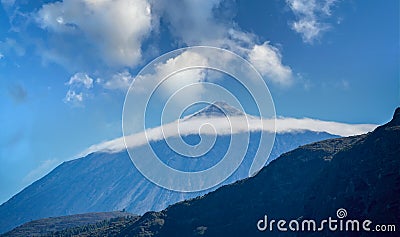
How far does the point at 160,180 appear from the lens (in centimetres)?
3388

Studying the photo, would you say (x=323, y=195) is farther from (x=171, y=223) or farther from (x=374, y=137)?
Result: (x=171, y=223)

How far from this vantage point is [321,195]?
14188 centimetres

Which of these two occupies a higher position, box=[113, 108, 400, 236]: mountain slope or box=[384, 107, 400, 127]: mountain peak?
box=[384, 107, 400, 127]: mountain peak

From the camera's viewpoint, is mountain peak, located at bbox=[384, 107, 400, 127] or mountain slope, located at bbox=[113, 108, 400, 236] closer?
mountain slope, located at bbox=[113, 108, 400, 236]

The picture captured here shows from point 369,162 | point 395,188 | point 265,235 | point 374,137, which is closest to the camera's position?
point 395,188

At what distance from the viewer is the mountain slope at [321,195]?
4156 inches

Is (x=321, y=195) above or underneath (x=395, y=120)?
underneath

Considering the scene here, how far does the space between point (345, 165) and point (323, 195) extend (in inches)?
479

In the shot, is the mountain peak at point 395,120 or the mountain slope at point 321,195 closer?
the mountain slope at point 321,195

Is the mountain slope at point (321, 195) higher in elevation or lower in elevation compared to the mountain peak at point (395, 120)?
lower

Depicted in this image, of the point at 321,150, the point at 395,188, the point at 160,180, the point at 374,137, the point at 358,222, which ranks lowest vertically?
the point at 160,180

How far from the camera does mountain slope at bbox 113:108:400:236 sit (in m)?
106

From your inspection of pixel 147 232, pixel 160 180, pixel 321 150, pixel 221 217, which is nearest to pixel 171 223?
pixel 147 232

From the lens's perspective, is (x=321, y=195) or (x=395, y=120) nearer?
(x=395, y=120)
